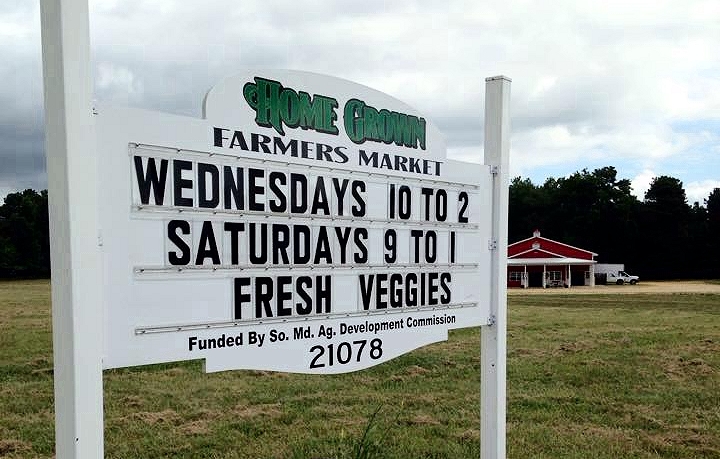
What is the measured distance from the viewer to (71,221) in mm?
2795

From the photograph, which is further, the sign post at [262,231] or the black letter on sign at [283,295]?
the black letter on sign at [283,295]

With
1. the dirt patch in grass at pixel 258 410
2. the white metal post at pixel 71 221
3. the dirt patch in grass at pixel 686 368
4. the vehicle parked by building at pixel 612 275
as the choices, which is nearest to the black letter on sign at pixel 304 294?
the white metal post at pixel 71 221

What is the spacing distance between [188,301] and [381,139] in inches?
67.9

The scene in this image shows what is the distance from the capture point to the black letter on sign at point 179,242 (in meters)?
3.27

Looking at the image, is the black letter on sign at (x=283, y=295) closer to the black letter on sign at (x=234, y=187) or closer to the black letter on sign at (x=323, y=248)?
the black letter on sign at (x=323, y=248)

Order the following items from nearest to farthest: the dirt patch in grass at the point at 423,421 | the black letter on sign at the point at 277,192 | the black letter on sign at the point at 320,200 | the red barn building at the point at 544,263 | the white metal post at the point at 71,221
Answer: the white metal post at the point at 71,221 → the black letter on sign at the point at 277,192 → the black letter on sign at the point at 320,200 → the dirt patch in grass at the point at 423,421 → the red barn building at the point at 544,263

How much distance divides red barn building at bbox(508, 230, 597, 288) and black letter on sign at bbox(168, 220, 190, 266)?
48.5 meters

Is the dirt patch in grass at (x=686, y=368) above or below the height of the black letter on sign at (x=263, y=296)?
below

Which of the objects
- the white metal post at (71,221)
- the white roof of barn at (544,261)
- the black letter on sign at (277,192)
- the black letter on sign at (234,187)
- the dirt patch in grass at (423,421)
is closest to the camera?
the white metal post at (71,221)

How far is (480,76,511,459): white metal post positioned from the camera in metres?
5.11

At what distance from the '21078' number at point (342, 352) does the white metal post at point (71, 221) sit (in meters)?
1.39

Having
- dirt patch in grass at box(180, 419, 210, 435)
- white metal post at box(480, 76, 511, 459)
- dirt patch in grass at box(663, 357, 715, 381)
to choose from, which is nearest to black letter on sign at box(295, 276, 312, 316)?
white metal post at box(480, 76, 511, 459)

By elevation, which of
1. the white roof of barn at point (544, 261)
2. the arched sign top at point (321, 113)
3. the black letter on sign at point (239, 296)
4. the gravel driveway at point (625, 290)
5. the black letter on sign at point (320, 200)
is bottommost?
the gravel driveway at point (625, 290)

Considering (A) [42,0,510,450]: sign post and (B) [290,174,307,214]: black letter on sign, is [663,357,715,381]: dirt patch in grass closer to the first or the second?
(A) [42,0,510,450]: sign post
